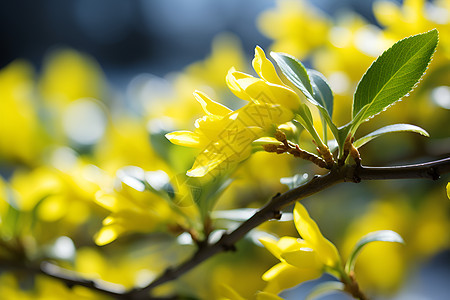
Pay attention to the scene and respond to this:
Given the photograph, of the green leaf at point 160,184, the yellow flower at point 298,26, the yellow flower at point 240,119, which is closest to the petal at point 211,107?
the yellow flower at point 240,119

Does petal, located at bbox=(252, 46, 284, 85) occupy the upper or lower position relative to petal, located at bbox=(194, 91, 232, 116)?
upper

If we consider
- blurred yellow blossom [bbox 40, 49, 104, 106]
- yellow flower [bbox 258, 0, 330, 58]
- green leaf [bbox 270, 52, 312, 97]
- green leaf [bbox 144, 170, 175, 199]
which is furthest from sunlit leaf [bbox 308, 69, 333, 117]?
blurred yellow blossom [bbox 40, 49, 104, 106]

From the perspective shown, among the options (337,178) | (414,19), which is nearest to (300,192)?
(337,178)

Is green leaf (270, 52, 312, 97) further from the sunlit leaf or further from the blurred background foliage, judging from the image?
the blurred background foliage

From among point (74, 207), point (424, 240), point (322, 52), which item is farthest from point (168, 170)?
point (424, 240)

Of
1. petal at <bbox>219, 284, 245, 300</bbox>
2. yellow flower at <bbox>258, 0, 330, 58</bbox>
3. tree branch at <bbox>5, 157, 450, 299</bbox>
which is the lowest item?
petal at <bbox>219, 284, 245, 300</bbox>

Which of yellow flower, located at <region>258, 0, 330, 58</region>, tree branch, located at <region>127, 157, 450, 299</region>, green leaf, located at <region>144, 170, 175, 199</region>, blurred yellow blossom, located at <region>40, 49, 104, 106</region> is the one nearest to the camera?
tree branch, located at <region>127, 157, 450, 299</region>

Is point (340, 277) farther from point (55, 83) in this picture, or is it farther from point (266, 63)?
point (55, 83)

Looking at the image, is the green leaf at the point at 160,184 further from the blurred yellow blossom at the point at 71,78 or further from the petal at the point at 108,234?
the blurred yellow blossom at the point at 71,78
